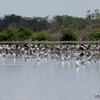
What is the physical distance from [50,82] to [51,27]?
159 feet

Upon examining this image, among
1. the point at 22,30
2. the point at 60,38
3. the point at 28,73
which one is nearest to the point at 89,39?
the point at 60,38

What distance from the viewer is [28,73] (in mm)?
25422

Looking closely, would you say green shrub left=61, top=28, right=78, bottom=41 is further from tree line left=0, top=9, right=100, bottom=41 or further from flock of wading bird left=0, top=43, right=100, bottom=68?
flock of wading bird left=0, top=43, right=100, bottom=68

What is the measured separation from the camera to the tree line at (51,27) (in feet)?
175

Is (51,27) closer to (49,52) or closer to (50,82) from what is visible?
(49,52)

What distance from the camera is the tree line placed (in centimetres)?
5344

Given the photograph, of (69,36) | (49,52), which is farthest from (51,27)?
(49,52)

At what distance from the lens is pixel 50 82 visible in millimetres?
21375

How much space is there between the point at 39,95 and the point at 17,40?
35957mm

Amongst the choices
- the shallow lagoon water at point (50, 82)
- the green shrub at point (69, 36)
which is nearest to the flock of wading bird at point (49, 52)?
the green shrub at point (69, 36)

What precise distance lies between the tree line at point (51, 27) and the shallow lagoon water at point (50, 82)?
76.6ft

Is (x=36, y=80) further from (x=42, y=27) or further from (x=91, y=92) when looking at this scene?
(x=42, y=27)

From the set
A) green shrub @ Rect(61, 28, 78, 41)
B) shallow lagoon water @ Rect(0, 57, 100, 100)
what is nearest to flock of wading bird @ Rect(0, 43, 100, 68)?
green shrub @ Rect(61, 28, 78, 41)

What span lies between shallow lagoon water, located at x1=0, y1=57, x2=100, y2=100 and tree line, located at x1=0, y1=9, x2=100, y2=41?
2335 centimetres
